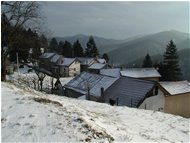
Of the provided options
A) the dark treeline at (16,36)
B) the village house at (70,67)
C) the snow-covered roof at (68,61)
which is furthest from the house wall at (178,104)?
the snow-covered roof at (68,61)

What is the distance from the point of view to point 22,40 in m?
21.5

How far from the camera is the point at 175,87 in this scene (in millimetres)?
32719

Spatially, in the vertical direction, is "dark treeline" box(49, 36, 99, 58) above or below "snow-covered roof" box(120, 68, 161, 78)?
above

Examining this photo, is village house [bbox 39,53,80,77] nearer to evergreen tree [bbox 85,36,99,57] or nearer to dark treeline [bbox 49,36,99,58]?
dark treeline [bbox 49,36,99,58]

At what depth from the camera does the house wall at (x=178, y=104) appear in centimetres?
3030

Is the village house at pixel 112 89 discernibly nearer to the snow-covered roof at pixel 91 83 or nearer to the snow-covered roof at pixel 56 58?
the snow-covered roof at pixel 91 83

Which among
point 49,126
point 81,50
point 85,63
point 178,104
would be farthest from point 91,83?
point 81,50

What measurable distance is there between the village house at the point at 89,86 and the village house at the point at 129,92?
41.7 inches

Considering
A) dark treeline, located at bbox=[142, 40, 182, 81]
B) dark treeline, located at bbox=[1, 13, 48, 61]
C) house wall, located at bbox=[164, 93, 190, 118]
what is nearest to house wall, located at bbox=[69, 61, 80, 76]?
dark treeline, located at bbox=[142, 40, 182, 81]

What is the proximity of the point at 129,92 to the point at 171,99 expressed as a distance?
5.31 meters

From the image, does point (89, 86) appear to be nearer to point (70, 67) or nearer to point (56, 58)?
point (70, 67)

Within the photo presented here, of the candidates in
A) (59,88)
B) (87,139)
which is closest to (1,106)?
(87,139)

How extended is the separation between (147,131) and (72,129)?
16.1ft

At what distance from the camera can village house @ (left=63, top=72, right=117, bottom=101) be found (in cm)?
3384
